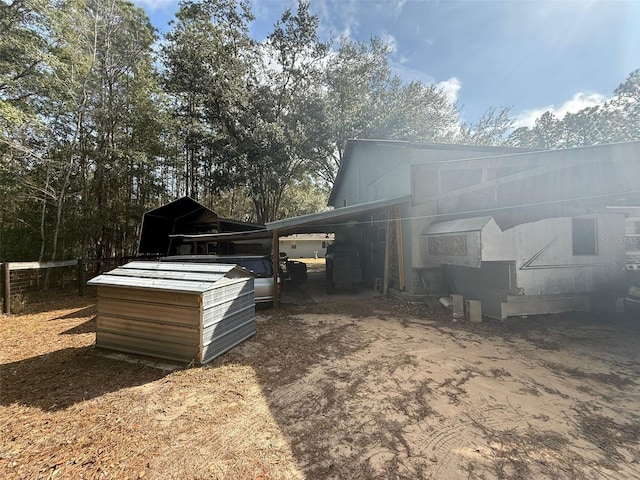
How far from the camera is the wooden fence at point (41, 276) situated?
258 inches

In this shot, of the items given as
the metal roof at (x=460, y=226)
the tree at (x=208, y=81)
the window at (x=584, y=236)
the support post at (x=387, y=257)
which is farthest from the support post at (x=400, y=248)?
the tree at (x=208, y=81)

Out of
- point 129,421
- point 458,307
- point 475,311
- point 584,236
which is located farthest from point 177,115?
point 584,236

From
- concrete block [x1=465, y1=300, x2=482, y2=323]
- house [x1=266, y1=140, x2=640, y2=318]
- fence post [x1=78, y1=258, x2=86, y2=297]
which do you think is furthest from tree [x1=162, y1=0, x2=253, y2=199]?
concrete block [x1=465, y1=300, x2=482, y2=323]

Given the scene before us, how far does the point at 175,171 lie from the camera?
1430 cm

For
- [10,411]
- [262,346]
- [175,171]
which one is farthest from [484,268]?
[175,171]

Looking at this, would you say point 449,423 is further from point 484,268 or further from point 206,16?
point 206,16

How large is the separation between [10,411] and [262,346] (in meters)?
2.92

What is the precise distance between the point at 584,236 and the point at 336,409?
696 cm

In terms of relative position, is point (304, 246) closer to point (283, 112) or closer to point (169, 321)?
point (283, 112)

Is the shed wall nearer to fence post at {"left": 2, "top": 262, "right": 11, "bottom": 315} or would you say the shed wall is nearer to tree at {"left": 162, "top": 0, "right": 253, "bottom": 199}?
fence post at {"left": 2, "top": 262, "right": 11, "bottom": 315}

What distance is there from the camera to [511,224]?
568cm

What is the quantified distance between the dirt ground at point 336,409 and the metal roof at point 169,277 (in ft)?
3.75

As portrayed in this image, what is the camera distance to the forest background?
845 centimetres

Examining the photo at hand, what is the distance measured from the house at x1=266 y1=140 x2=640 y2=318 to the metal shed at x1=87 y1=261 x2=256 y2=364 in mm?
3001
